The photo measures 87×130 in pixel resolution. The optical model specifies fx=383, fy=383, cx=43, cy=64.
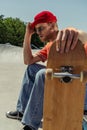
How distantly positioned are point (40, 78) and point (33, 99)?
23cm

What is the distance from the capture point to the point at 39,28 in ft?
12.4

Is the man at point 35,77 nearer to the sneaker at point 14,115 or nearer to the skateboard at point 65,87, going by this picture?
the sneaker at point 14,115

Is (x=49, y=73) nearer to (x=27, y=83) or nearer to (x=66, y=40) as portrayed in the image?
(x=66, y=40)

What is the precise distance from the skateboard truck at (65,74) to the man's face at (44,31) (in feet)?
5.06

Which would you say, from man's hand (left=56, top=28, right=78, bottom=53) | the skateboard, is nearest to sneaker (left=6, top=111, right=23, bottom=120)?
the skateboard

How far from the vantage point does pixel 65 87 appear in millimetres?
2256

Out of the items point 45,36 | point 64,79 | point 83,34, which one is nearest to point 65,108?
point 64,79

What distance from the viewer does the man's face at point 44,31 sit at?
3.73 metres

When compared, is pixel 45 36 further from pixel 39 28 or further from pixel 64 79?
pixel 64 79

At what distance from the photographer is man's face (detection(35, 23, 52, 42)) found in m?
3.73

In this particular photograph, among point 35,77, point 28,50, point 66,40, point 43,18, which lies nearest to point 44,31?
point 43,18

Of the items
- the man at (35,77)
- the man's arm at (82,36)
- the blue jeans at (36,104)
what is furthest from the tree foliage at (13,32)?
the man's arm at (82,36)

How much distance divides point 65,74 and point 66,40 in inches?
7.5

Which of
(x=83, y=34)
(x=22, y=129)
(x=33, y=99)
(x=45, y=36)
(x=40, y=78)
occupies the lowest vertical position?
(x=22, y=129)
